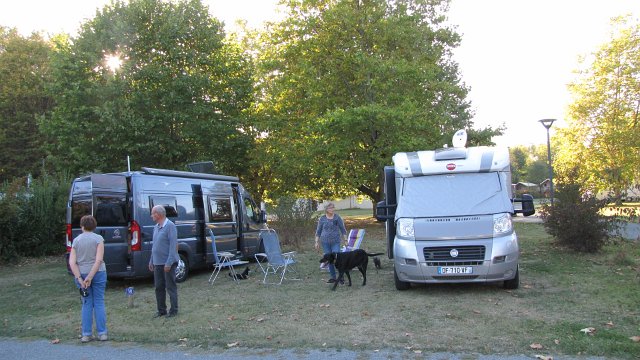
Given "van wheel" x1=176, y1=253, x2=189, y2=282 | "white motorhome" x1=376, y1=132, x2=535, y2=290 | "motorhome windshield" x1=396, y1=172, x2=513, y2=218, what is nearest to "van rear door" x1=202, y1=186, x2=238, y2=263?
"van wheel" x1=176, y1=253, x2=189, y2=282

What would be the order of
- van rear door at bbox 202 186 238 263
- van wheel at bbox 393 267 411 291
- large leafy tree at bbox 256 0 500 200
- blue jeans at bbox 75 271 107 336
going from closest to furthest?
blue jeans at bbox 75 271 107 336 < van wheel at bbox 393 267 411 291 < van rear door at bbox 202 186 238 263 < large leafy tree at bbox 256 0 500 200

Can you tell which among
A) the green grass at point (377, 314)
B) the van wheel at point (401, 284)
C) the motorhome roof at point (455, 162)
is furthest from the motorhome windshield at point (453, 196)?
the green grass at point (377, 314)

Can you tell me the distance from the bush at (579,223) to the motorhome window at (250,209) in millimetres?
7853

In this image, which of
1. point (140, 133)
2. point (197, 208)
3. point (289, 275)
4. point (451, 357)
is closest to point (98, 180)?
point (197, 208)

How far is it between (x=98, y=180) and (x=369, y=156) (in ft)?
46.1

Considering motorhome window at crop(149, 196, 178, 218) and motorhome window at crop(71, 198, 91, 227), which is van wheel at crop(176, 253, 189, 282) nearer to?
motorhome window at crop(149, 196, 178, 218)

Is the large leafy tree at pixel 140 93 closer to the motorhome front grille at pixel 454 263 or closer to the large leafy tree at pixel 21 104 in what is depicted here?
the large leafy tree at pixel 21 104

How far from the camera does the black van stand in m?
9.93

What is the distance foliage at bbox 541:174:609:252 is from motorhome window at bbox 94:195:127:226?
10.5m

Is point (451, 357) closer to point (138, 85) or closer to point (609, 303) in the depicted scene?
point (609, 303)

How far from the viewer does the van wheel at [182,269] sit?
428 inches

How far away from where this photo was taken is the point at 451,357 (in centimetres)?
516

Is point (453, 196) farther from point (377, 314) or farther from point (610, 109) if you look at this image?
point (610, 109)

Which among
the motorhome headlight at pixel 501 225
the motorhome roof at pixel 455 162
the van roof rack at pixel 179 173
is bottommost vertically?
the motorhome headlight at pixel 501 225
